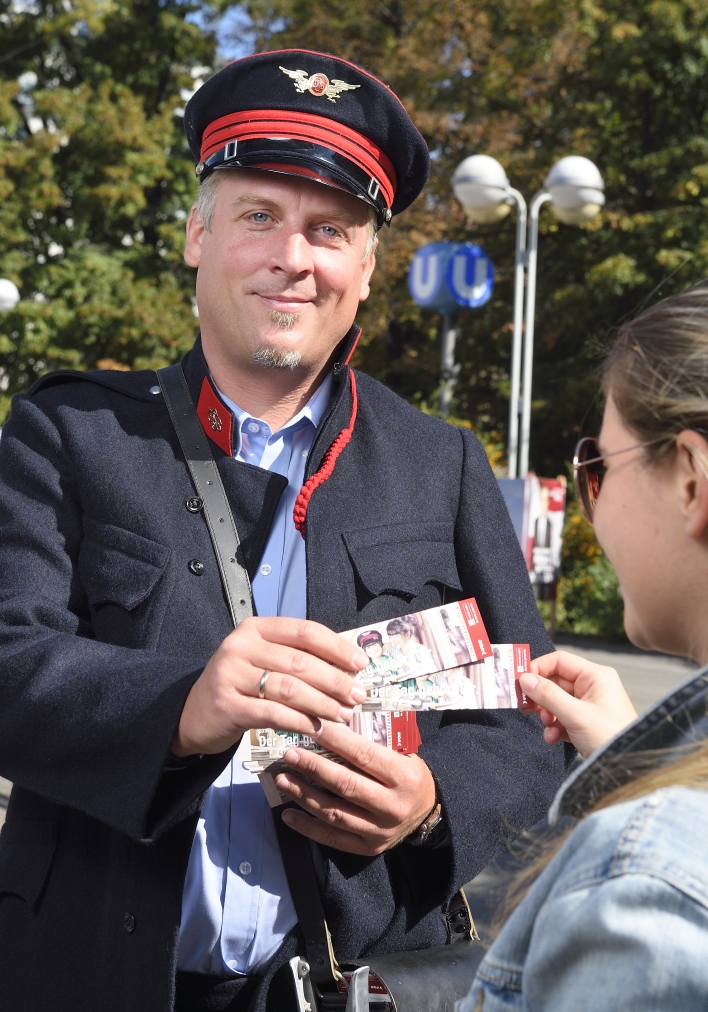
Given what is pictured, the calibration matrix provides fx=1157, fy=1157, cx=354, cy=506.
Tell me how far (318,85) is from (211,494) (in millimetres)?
849

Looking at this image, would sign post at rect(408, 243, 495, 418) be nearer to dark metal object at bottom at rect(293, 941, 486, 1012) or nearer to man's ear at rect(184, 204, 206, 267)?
man's ear at rect(184, 204, 206, 267)

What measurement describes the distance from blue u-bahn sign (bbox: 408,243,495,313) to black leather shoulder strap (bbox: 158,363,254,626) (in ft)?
45.3

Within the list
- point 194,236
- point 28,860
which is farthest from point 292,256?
point 28,860

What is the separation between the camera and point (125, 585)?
2006mm

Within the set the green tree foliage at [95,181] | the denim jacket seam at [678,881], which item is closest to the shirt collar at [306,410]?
the denim jacket seam at [678,881]

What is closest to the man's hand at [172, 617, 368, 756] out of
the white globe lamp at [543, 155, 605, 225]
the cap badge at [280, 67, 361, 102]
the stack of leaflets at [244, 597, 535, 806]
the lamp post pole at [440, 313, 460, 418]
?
the stack of leaflets at [244, 597, 535, 806]

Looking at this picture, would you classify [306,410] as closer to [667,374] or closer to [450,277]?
[667,374]

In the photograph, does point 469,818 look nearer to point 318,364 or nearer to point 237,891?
point 237,891

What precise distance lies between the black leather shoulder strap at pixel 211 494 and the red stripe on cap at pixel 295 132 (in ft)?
1.57

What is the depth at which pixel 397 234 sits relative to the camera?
22.4 m

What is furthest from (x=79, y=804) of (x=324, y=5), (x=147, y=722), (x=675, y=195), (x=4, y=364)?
(x=324, y=5)

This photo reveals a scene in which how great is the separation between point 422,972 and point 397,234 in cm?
2137

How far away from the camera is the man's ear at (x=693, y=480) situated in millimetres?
1407

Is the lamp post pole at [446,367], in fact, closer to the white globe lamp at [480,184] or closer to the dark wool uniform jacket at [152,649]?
the white globe lamp at [480,184]
